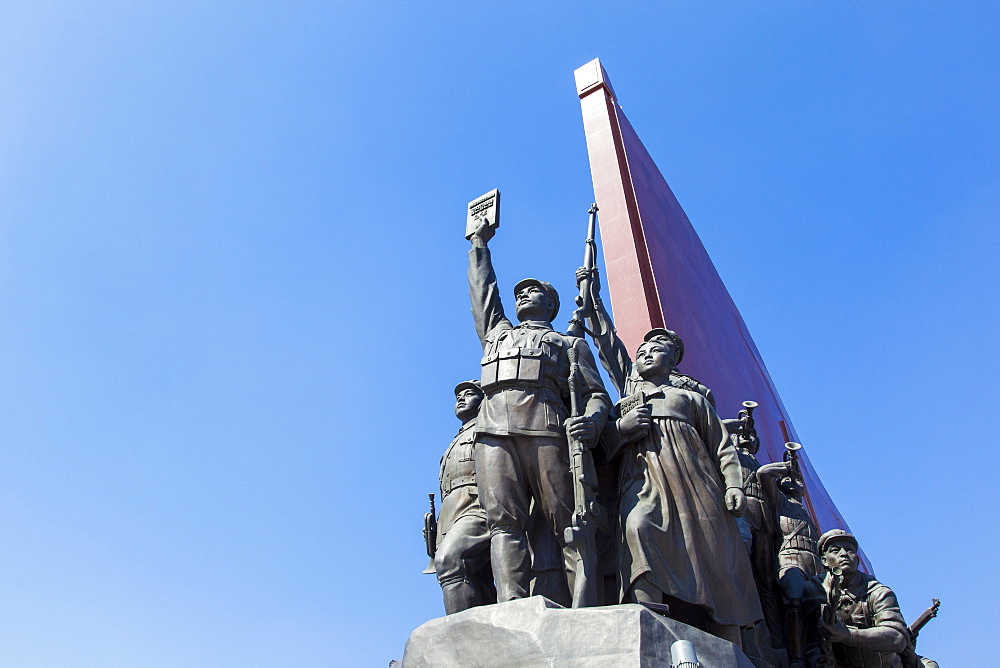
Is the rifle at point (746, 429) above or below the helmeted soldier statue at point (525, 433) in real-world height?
above

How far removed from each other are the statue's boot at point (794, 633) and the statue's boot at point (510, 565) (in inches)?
102

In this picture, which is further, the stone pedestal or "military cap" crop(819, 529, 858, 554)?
"military cap" crop(819, 529, 858, 554)

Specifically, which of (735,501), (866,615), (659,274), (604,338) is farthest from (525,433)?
(659,274)

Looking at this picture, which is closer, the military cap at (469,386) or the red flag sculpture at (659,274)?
the military cap at (469,386)

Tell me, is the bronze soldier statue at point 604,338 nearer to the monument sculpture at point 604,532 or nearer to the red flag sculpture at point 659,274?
the monument sculpture at point 604,532

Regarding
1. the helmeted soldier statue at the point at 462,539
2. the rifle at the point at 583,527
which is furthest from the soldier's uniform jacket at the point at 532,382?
the helmeted soldier statue at the point at 462,539

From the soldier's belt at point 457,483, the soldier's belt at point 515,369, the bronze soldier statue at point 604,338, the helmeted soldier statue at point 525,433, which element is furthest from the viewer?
the bronze soldier statue at point 604,338

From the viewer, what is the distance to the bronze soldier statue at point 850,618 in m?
6.91

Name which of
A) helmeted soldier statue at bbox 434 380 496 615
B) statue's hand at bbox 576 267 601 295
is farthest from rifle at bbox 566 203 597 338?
helmeted soldier statue at bbox 434 380 496 615

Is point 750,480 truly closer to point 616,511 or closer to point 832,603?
point 832,603

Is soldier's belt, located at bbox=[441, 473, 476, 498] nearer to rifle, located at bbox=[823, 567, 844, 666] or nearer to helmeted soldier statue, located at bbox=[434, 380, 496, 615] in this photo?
helmeted soldier statue, located at bbox=[434, 380, 496, 615]

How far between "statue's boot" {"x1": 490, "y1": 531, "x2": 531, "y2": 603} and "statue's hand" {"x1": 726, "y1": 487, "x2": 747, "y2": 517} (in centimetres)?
129

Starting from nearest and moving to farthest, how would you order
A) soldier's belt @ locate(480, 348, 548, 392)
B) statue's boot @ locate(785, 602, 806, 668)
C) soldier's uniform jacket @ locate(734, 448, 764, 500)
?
soldier's belt @ locate(480, 348, 548, 392), statue's boot @ locate(785, 602, 806, 668), soldier's uniform jacket @ locate(734, 448, 764, 500)

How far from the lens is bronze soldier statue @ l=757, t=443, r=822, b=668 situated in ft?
24.1
